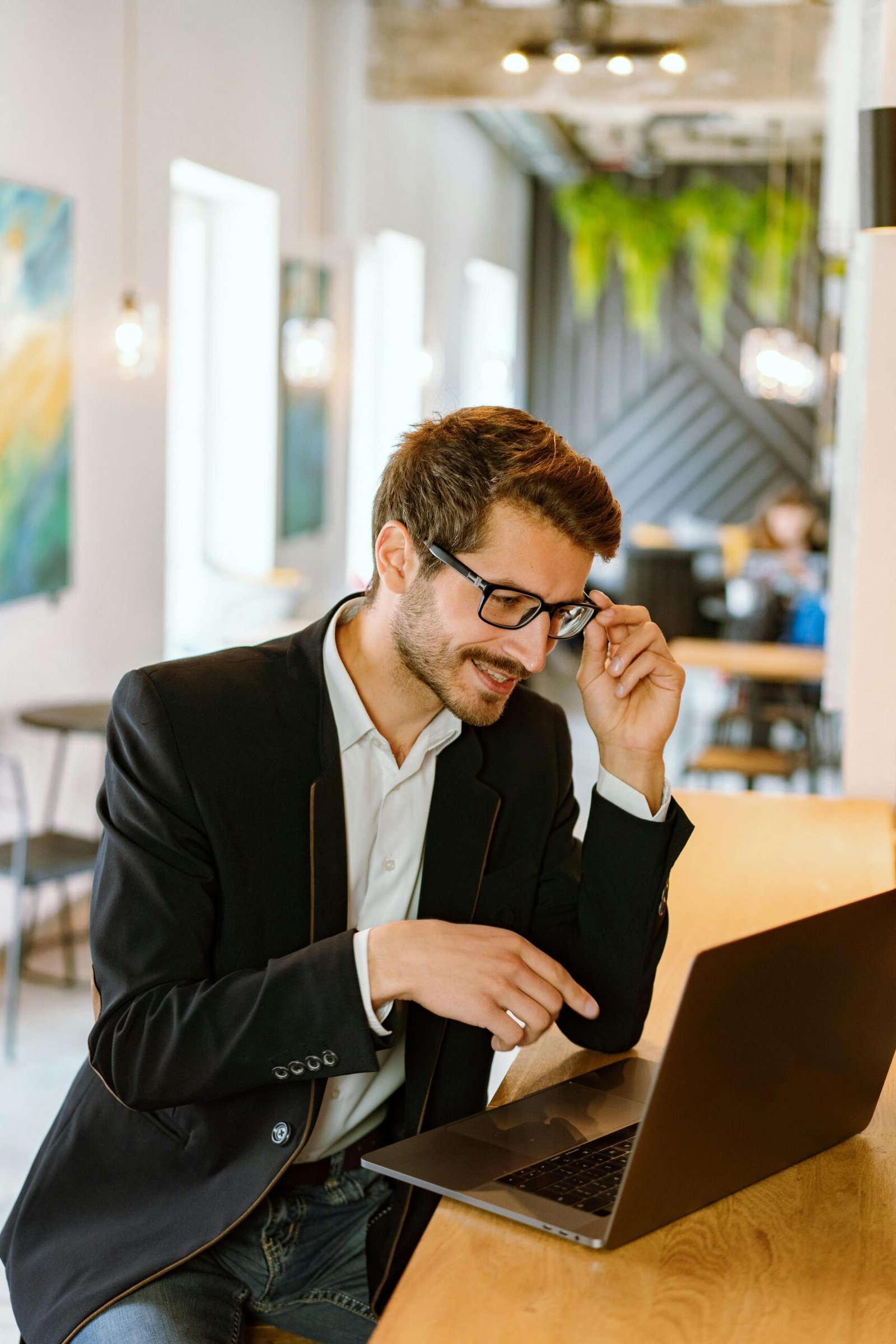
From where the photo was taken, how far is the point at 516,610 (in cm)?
141

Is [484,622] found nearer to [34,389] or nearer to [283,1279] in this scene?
[283,1279]

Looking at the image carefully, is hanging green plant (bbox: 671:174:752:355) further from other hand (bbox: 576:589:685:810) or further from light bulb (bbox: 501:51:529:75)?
other hand (bbox: 576:589:685:810)

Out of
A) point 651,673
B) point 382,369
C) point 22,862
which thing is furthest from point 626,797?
point 382,369

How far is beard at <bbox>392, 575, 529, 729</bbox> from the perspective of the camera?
4.71ft

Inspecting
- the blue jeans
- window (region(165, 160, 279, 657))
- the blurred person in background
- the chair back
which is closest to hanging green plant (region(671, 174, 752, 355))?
the blurred person in background

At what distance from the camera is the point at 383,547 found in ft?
4.89

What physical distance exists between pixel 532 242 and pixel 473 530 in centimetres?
1162

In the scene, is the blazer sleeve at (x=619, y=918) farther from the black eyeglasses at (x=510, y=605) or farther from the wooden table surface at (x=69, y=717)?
the wooden table surface at (x=69, y=717)

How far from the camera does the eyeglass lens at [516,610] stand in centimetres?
139

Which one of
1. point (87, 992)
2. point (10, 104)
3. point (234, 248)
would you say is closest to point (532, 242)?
point (234, 248)

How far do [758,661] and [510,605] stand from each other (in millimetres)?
4345

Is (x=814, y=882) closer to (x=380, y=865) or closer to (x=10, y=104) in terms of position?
(x=380, y=865)

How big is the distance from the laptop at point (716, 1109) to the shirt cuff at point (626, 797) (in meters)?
0.32

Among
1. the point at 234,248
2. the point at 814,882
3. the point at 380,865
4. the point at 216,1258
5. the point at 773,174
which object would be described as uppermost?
the point at 773,174
